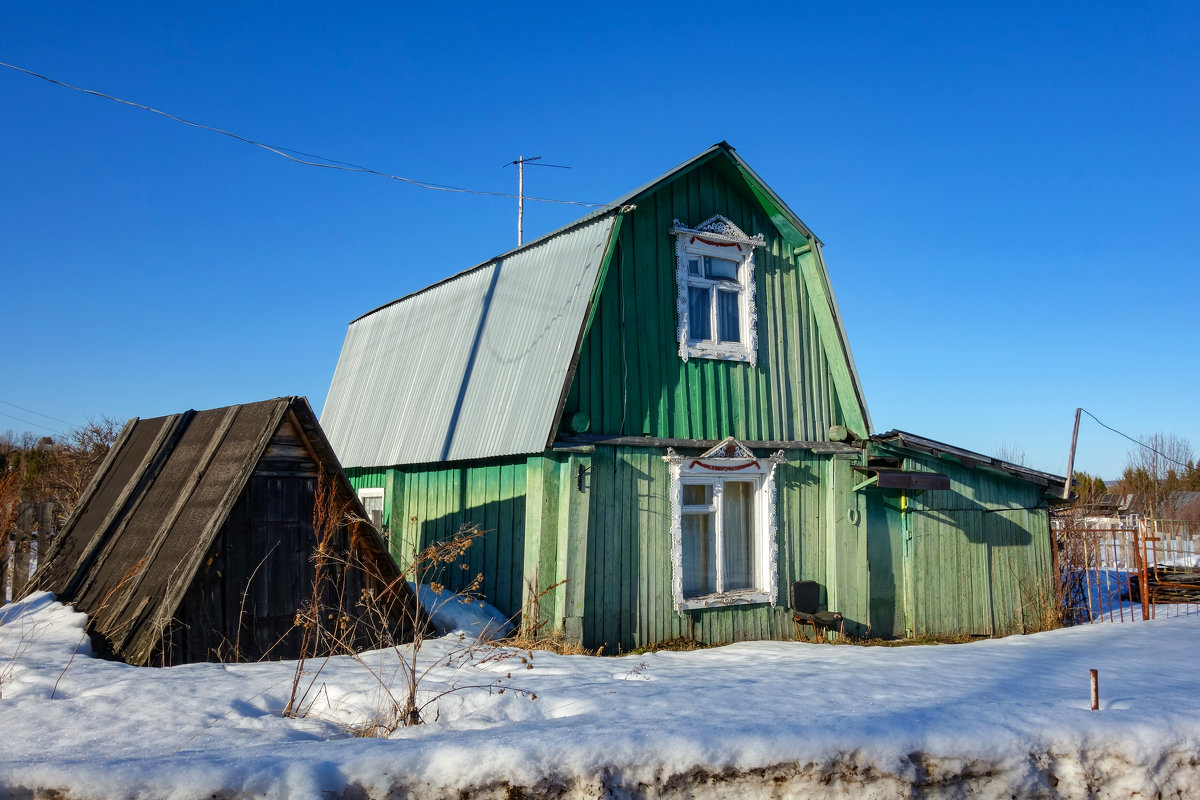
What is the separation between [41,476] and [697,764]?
15.5 meters

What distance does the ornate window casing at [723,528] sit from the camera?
9.56 meters

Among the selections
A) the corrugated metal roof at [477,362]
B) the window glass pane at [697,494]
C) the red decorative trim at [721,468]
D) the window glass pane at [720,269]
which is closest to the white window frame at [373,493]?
the corrugated metal roof at [477,362]

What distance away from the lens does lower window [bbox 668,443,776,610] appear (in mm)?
9594

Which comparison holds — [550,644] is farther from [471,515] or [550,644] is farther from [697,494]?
[697,494]

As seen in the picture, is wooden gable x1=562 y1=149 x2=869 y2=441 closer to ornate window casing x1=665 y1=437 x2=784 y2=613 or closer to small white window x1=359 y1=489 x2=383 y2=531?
ornate window casing x1=665 y1=437 x2=784 y2=613

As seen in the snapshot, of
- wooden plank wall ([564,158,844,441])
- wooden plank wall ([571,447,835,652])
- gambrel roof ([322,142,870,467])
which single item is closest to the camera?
wooden plank wall ([571,447,835,652])

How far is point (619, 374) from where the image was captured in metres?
9.39

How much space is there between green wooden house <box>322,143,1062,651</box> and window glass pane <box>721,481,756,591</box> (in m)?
0.03

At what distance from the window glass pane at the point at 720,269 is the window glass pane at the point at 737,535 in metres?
2.59

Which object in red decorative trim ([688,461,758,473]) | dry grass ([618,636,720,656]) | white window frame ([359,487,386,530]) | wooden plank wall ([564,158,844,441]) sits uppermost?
wooden plank wall ([564,158,844,441])

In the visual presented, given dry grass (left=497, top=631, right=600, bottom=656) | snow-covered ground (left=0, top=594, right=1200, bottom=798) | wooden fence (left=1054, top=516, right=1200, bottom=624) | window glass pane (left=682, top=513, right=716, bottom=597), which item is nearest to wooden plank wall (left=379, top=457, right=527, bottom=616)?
dry grass (left=497, top=631, right=600, bottom=656)

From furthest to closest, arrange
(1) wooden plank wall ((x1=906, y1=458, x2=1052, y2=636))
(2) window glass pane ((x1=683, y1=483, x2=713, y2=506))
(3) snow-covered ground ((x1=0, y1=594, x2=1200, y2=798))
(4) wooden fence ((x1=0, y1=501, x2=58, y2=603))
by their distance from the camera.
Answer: (1) wooden plank wall ((x1=906, y1=458, x2=1052, y2=636)) < (2) window glass pane ((x1=683, y1=483, x2=713, y2=506)) < (4) wooden fence ((x1=0, y1=501, x2=58, y2=603)) < (3) snow-covered ground ((x1=0, y1=594, x2=1200, y2=798))

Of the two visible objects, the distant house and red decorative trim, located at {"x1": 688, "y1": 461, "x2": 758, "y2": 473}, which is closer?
the distant house

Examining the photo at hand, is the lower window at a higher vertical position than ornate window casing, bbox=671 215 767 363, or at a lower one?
lower
